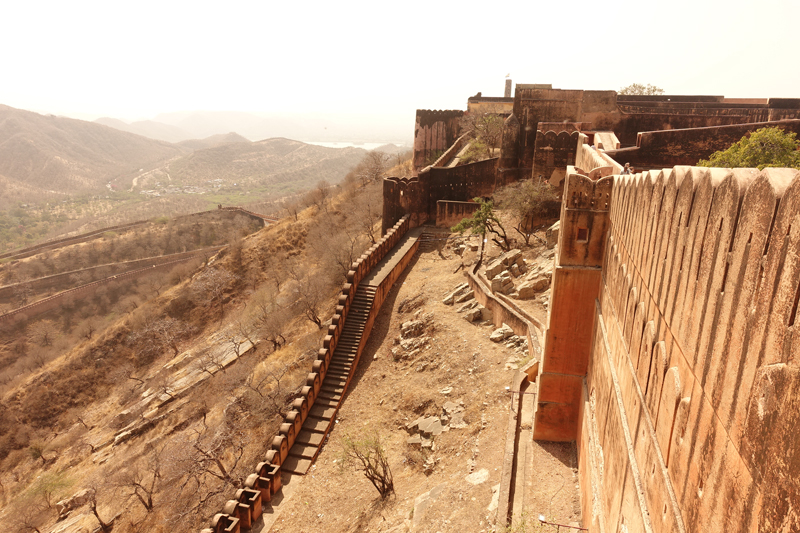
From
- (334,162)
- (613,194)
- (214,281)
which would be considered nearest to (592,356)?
(613,194)

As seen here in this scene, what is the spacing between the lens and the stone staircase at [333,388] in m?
13.2

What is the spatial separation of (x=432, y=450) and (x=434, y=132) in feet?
95.9

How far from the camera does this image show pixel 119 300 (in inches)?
1594

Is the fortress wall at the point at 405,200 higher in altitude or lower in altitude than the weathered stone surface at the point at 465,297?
higher

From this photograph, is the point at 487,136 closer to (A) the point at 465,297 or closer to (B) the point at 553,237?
(B) the point at 553,237

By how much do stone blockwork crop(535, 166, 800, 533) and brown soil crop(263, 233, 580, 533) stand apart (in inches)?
91.9

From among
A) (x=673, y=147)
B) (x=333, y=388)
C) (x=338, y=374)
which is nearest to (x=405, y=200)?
(x=338, y=374)

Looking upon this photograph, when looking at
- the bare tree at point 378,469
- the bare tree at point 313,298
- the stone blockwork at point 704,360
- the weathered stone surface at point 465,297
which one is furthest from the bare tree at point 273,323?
the stone blockwork at point 704,360

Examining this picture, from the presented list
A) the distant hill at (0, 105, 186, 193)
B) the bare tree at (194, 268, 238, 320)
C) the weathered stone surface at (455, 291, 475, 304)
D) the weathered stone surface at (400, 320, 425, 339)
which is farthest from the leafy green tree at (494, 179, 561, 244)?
the distant hill at (0, 105, 186, 193)

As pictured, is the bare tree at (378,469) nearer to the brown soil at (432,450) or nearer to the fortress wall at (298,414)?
the brown soil at (432,450)

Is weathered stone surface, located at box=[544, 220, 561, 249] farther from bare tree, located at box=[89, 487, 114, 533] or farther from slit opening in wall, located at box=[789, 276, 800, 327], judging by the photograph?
bare tree, located at box=[89, 487, 114, 533]

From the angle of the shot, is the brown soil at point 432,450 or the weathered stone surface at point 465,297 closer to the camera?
the brown soil at point 432,450

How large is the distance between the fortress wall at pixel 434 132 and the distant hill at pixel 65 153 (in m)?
111

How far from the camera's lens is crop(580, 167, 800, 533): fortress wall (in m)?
2.23
